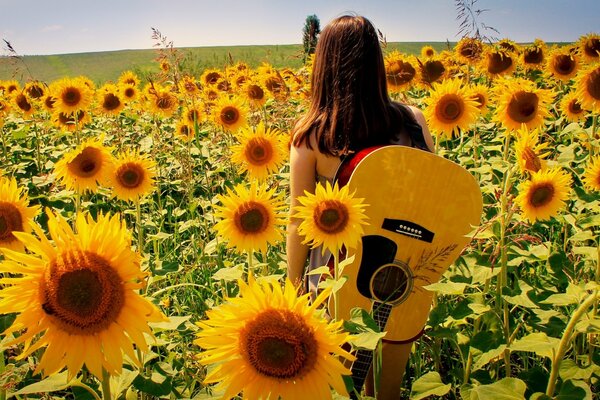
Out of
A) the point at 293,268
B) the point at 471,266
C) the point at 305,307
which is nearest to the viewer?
the point at 305,307

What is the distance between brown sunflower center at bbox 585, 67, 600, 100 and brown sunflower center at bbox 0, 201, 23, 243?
3465 millimetres

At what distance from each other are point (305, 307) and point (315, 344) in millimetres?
81

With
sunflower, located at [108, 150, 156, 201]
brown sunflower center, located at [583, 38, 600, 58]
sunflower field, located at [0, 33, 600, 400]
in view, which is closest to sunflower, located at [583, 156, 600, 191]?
sunflower field, located at [0, 33, 600, 400]

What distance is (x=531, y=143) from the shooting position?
7.47 feet

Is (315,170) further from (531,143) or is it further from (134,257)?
(134,257)

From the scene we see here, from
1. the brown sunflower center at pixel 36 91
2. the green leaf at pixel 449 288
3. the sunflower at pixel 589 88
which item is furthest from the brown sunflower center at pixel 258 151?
the brown sunflower center at pixel 36 91

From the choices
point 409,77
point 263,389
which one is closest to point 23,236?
point 263,389

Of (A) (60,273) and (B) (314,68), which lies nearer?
(A) (60,273)

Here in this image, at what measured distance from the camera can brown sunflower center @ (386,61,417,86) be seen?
4.61 metres

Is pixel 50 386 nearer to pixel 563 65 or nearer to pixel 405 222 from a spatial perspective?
pixel 405 222

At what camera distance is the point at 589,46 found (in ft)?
18.0

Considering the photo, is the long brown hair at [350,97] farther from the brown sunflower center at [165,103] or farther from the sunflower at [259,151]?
the brown sunflower center at [165,103]

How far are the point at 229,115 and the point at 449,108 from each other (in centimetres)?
201

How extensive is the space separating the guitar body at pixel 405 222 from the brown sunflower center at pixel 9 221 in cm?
118
